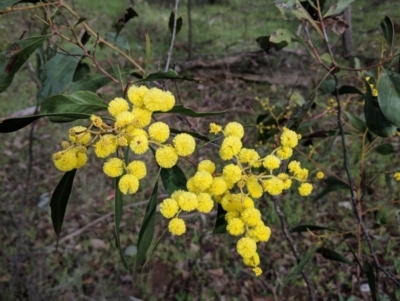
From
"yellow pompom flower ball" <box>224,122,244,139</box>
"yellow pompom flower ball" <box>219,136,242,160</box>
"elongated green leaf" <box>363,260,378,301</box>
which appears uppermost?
"yellow pompom flower ball" <box>224,122,244,139</box>

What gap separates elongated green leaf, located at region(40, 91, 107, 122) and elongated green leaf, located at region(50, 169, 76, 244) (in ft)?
0.36

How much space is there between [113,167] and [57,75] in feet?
1.78

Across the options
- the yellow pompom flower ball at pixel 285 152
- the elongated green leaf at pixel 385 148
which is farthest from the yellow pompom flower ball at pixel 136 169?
the elongated green leaf at pixel 385 148

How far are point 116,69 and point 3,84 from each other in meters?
0.22

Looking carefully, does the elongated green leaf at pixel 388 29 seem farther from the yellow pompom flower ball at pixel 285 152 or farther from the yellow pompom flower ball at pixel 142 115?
the yellow pompom flower ball at pixel 142 115

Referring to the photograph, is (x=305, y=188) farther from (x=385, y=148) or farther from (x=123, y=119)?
(x=385, y=148)

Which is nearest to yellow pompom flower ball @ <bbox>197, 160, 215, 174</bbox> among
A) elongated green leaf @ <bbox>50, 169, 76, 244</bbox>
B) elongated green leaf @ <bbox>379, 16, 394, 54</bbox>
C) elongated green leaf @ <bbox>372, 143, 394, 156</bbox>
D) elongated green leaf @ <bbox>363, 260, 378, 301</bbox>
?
elongated green leaf @ <bbox>50, 169, 76, 244</bbox>

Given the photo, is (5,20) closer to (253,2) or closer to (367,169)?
(253,2)

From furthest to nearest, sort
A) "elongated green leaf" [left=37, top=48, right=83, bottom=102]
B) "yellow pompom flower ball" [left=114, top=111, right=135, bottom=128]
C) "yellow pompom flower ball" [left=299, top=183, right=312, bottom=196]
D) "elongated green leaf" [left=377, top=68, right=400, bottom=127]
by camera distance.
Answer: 1. "elongated green leaf" [left=37, top=48, right=83, bottom=102]
2. "elongated green leaf" [left=377, top=68, right=400, bottom=127]
3. "yellow pompom flower ball" [left=299, top=183, right=312, bottom=196]
4. "yellow pompom flower ball" [left=114, top=111, right=135, bottom=128]

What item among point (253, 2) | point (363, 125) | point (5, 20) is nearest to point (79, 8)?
point (5, 20)

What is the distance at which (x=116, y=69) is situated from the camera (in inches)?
29.0

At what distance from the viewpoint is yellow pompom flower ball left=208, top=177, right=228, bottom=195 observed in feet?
1.86

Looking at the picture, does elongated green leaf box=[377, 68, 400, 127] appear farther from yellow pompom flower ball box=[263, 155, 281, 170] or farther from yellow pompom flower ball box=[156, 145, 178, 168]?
yellow pompom flower ball box=[156, 145, 178, 168]

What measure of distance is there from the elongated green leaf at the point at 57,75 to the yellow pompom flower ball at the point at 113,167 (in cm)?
49
